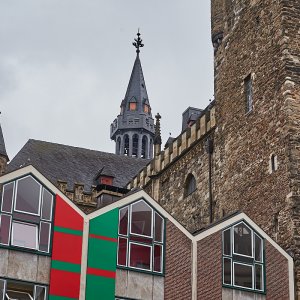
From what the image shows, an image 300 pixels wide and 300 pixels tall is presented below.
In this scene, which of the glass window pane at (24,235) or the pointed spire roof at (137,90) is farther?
the pointed spire roof at (137,90)

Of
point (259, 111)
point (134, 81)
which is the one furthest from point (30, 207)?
point (134, 81)

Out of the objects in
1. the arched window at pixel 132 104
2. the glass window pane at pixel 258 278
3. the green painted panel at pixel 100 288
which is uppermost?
the arched window at pixel 132 104

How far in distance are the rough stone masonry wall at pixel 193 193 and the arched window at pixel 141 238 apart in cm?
845

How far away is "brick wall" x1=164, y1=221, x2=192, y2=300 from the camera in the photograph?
29.0 metres

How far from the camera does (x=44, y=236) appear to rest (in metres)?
27.9

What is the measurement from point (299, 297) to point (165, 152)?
588 inches

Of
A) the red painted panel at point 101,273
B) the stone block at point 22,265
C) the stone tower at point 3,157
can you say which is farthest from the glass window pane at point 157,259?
the stone tower at point 3,157

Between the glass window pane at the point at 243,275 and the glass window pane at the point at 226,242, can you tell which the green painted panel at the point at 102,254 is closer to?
the glass window pane at the point at 226,242

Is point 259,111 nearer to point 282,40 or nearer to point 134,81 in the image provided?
point 282,40

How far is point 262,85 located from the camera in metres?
34.5

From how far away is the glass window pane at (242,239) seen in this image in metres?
30.5

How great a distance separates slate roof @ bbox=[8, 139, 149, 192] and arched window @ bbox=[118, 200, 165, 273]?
20.3 metres

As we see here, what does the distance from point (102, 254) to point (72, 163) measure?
1021 inches

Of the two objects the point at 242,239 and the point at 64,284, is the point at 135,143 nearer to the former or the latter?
the point at 242,239
